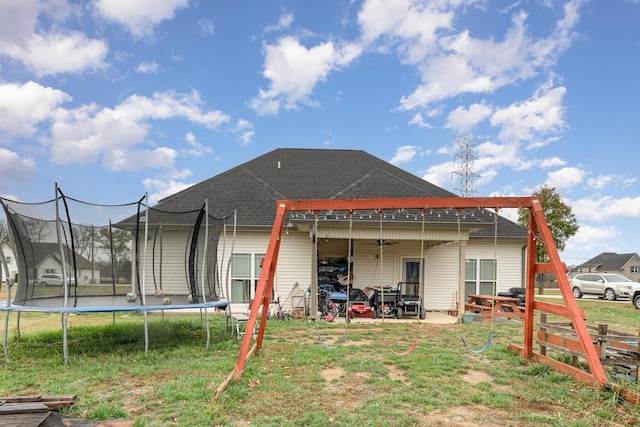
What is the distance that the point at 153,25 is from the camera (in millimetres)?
10359

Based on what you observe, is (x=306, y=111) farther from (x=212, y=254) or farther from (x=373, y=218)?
(x=212, y=254)

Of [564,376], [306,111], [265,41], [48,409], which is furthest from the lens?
[306,111]

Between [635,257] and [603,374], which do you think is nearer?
[603,374]

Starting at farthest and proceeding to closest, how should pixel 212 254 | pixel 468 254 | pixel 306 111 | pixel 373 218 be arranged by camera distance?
pixel 306 111 → pixel 468 254 → pixel 373 218 → pixel 212 254

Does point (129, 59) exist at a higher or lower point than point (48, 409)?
higher

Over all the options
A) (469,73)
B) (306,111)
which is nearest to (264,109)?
(306,111)

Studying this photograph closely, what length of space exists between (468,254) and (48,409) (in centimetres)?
1299

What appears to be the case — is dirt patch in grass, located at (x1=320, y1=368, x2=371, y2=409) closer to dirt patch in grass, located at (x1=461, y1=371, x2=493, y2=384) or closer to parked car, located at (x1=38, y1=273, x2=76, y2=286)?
dirt patch in grass, located at (x1=461, y1=371, x2=493, y2=384)

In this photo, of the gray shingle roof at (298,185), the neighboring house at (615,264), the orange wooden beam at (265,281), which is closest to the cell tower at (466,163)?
the gray shingle roof at (298,185)

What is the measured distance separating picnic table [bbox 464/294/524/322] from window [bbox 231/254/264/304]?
267 inches

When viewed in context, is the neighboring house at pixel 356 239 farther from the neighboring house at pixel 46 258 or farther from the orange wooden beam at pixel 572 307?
the orange wooden beam at pixel 572 307

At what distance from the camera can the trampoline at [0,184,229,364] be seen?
7297 mm

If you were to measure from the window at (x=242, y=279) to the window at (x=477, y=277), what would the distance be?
7.12 metres

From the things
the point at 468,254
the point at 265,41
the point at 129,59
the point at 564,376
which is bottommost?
the point at 564,376
